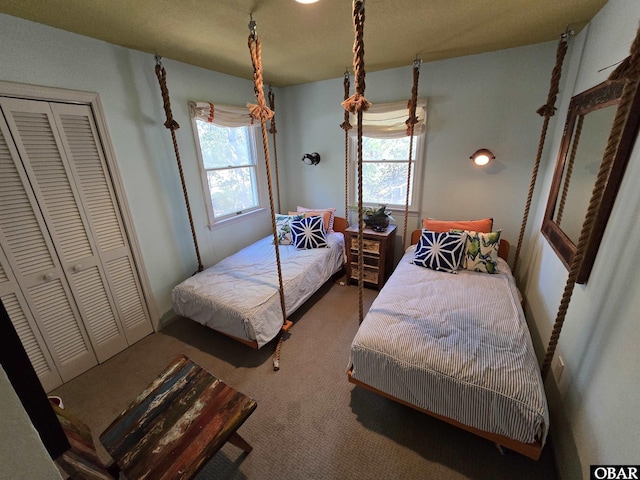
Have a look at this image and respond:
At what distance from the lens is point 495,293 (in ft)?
6.56

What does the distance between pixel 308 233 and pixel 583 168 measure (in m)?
2.35

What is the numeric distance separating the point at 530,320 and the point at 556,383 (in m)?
0.74

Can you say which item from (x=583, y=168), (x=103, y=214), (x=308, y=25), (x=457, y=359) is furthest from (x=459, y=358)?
(x=103, y=214)

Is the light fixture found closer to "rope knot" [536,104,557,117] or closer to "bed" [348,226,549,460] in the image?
"rope knot" [536,104,557,117]

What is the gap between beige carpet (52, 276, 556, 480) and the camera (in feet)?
4.65

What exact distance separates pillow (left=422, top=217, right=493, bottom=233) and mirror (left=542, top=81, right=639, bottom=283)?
0.47 meters

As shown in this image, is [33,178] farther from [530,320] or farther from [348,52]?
[530,320]

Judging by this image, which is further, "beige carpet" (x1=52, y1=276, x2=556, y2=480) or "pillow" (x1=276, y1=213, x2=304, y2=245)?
"pillow" (x1=276, y1=213, x2=304, y2=245)

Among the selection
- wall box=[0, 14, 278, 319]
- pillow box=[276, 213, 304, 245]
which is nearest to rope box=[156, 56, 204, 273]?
wall box=[0, 14, 278, 319]

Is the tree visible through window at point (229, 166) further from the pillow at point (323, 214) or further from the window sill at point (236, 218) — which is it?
the pillow at point (323, 214)

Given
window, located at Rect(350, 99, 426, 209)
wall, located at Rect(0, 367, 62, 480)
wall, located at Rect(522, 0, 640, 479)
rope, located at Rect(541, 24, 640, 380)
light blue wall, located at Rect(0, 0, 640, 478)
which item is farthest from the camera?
window, located at Rect(350, 99, 426, 209)

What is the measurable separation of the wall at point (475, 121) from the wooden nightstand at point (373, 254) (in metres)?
0.47

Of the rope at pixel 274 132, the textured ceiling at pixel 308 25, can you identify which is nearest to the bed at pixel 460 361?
the textured ceiling at pixel 308 25

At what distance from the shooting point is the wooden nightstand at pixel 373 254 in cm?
290
